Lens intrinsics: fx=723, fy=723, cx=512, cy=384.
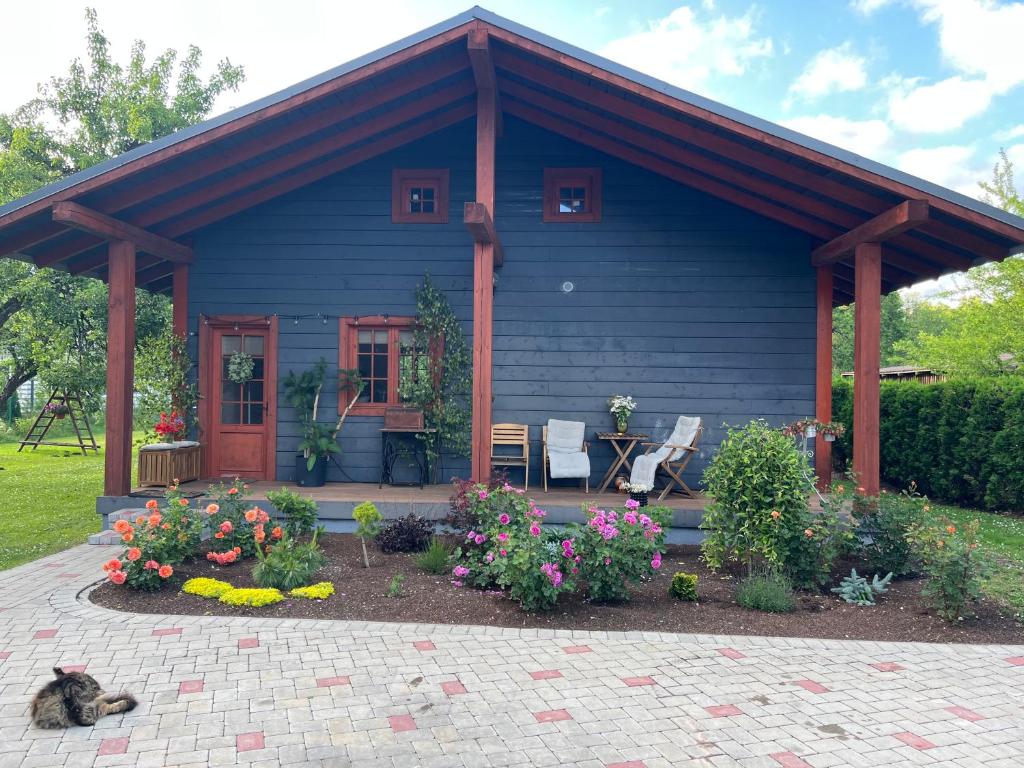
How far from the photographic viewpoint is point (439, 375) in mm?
7691

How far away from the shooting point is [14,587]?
4.92 m

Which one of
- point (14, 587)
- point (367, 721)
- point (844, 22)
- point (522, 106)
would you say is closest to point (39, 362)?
point (14, 587)

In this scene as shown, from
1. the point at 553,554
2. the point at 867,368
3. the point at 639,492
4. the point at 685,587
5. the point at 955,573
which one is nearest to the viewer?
the point at 955,573

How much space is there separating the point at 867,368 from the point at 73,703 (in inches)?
233

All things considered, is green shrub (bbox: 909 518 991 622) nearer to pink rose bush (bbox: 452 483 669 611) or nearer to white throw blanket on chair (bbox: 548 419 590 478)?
pink rose bush (bbox: 452 483 669 611)

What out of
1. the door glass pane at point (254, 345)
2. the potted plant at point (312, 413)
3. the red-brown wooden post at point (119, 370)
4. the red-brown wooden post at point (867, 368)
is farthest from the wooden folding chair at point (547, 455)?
the red-brown wooden post at point (119, 370)

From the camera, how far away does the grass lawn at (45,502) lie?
6410 mm

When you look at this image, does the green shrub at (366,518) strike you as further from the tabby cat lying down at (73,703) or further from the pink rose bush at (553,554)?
the tabby cat lying down at (73,703)

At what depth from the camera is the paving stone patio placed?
2691 millimetres

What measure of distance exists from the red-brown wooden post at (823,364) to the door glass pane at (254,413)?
19.7 feet

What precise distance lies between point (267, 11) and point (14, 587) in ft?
27.6

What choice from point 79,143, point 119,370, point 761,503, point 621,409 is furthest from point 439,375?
point 79,143

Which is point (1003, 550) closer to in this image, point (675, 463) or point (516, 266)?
point (675, 463)

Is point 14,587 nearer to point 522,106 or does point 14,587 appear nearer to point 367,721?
point 367,721
